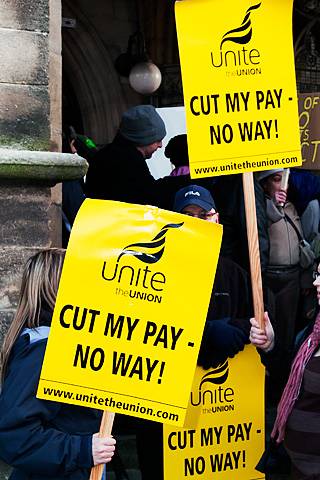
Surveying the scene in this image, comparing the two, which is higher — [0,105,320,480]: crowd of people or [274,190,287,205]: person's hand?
[274,190,287,205]: person's hand

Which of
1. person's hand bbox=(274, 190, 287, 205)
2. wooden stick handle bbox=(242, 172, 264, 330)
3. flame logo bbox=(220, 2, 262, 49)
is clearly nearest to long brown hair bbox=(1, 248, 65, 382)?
wooden stick handle bbox=(242, 172, 264, 330)

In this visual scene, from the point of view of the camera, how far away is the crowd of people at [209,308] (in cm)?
283

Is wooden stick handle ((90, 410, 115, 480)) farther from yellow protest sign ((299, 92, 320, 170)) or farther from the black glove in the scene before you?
yellow protest sign ((299, 92, 320, 170))

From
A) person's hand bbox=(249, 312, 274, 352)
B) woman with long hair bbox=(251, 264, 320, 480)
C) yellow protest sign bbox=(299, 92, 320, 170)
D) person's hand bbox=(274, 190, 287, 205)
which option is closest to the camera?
woman with long hair bbox=(251, 264, 320, 480)

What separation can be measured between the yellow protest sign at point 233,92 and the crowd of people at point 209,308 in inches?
14.6

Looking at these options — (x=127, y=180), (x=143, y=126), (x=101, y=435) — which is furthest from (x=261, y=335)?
(x=143, y=126)

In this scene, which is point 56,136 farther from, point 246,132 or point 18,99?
point 246,132

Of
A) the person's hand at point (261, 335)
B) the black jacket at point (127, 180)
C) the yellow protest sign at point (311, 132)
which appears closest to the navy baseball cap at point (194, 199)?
the person's hand at point (261, 335)

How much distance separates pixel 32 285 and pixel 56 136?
171 centimetres

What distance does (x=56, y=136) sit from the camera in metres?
4.55

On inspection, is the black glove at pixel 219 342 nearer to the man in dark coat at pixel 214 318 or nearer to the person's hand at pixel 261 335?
the man in dark coat at pixel 214 318

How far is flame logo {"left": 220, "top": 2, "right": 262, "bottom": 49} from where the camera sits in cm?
376

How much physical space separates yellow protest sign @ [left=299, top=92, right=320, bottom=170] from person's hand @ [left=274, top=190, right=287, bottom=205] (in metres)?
0.50

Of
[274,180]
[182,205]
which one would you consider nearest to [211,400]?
[182,205]
